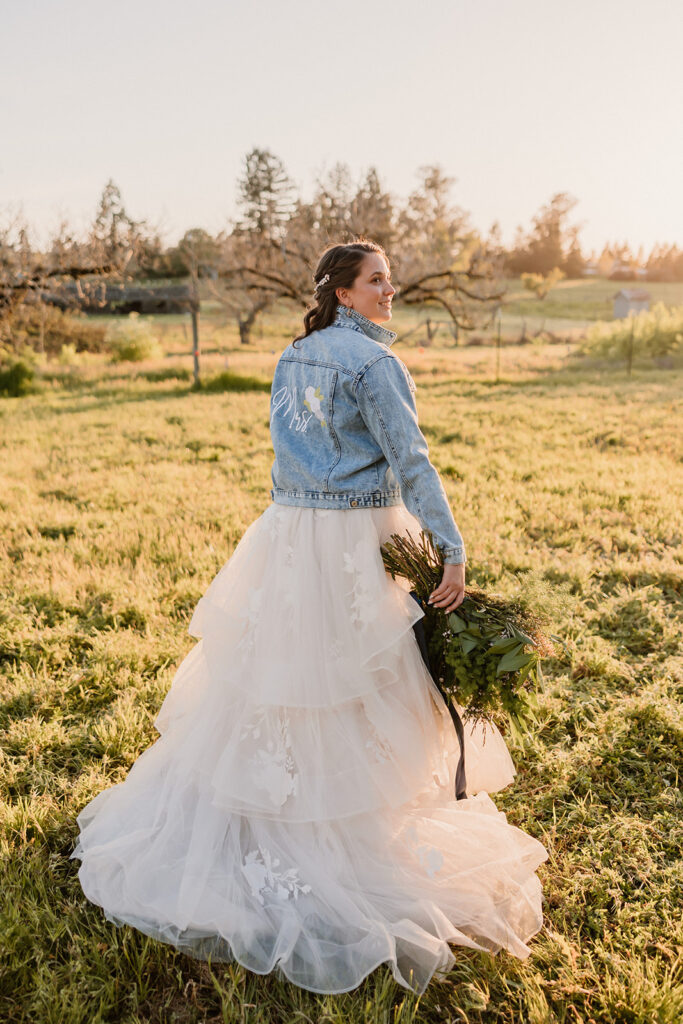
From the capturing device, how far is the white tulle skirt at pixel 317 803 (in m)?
2.46

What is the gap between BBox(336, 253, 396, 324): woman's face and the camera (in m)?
2.60

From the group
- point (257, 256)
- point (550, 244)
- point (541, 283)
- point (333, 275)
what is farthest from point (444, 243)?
point (550, 244)

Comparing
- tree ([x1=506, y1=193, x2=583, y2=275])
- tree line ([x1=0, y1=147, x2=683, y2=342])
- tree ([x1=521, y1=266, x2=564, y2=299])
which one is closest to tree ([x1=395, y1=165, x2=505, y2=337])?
tree line ([x1=0, y1=147, x2=683, y2=342])

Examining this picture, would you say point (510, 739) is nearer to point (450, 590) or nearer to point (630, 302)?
point (450, 590)

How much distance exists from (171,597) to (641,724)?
11.5ft

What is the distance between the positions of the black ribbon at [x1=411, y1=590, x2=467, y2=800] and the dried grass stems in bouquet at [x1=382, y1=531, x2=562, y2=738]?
2 centimetres

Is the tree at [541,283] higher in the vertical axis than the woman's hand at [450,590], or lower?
higher

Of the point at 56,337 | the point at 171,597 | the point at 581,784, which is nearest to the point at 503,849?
the point at 581,784

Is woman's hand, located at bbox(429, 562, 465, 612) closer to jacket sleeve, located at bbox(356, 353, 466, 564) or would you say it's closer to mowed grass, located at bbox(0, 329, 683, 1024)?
jacket sleeve, located at bbox(356, 353, 466, 564)

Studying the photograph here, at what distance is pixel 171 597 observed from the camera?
17.7 feet

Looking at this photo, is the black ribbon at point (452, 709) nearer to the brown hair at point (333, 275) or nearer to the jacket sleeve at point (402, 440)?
the jacket sleeve at point (402, 440)

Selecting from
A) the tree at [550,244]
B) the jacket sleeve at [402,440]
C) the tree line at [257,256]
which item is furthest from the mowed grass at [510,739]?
the tree at [550,244]

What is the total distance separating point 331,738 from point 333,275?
71.8 inches

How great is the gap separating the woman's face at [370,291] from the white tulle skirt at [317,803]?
0.79 metres
